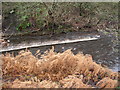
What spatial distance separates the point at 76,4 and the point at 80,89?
613cm

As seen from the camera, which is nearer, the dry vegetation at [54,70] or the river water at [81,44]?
the dry vegetation at [54,70]

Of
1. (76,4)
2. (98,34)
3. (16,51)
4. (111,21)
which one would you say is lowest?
(16,51)

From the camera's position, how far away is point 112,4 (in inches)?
329

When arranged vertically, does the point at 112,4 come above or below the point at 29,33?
above

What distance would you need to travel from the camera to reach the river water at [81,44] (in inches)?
193

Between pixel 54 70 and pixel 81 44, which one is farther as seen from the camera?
pixel 81 44

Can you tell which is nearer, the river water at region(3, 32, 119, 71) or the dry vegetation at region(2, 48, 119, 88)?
the dry vegetation at region(2, 48, 119, 88)

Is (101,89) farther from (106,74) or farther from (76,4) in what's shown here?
(76,4)

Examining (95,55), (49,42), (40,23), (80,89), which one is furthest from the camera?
(40,23)

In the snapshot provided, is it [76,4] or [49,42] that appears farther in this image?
[76,4]

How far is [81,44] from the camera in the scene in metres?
5.88

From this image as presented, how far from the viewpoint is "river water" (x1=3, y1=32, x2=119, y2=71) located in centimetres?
489

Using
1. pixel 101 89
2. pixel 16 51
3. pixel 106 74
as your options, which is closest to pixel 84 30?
pixel 16 51

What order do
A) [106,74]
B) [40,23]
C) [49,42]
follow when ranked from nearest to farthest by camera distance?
[106,74] → [49,42] → [40,23]
